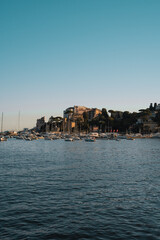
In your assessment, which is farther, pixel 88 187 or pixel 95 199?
pixel 88 187

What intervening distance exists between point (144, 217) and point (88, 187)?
1009 cm

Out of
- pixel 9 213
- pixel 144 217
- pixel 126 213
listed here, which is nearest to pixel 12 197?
pixel 9 213

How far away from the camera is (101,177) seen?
111 feet

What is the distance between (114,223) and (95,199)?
570 centimetres

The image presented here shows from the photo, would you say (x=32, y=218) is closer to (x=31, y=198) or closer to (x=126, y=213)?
(x=31, y=198)

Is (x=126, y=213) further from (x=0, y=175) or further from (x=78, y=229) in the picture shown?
(x=0, y=175)

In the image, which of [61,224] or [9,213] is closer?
[61,224]

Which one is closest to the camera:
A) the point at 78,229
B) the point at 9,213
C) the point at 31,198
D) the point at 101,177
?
the point at 78,229

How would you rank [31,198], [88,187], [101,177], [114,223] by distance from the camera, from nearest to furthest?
1. [114,223]
2. [31,198]
3. [88,187]
4. [101,177]

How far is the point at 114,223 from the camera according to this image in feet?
57.0

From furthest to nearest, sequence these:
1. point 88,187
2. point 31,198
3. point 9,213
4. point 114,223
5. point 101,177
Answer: point 101,177, point 88,187, point 31,198, point 9,213, point 114,223

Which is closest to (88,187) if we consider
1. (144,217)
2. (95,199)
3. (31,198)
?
(95,199)

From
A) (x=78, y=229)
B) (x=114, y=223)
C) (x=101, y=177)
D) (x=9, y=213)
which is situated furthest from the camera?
(x=101, y=177)

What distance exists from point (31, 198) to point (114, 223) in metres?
9.14
